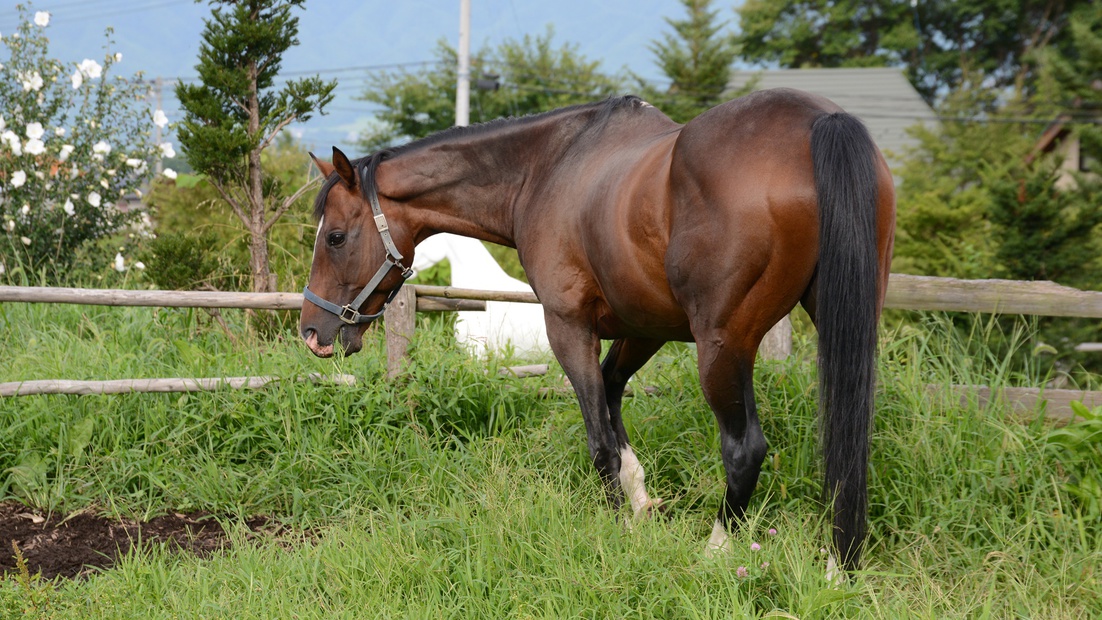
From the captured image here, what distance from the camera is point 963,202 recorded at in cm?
1565

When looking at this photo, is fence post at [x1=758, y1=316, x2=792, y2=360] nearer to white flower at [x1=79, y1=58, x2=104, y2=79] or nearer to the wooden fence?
the wooden fence

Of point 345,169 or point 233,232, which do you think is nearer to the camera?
point 345,169

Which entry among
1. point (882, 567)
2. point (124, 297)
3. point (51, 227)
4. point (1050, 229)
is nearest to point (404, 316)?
point (124, 297)

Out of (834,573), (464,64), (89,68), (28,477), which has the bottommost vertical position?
(28,477)

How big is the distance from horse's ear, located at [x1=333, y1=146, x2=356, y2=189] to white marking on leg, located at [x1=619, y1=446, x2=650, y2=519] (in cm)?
163

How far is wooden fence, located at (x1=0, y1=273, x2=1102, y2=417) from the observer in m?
4.29

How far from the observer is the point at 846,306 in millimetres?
2844

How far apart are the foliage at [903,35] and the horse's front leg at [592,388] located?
36805mm

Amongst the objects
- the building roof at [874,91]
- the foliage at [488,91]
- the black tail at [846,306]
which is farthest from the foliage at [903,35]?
the black tail at [846,306]

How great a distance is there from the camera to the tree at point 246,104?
19.1 ft

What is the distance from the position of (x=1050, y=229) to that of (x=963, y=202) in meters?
6.04

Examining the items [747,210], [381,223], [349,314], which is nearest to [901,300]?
[747,210]

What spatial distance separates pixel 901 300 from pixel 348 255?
8.77 feet

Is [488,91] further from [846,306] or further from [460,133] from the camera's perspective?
[846,306]
